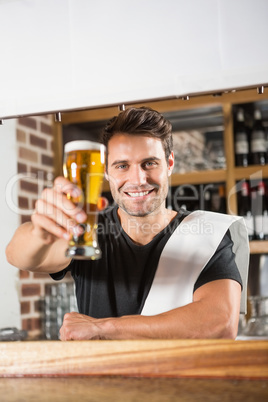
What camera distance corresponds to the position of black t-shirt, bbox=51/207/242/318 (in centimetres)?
134

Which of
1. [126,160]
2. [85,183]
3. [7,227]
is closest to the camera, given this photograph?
[85,183]

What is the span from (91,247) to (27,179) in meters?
0.69

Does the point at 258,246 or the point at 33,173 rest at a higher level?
the point at 33,173

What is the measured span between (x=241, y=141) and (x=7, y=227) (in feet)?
3.23

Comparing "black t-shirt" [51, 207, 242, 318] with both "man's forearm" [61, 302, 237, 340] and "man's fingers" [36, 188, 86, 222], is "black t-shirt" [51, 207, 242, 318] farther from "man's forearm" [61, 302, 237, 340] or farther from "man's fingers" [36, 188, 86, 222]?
"man's fingers" [36, 188, 86, 222]

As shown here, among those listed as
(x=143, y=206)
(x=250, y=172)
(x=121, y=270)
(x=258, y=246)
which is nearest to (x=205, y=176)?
(x=250, y=172)

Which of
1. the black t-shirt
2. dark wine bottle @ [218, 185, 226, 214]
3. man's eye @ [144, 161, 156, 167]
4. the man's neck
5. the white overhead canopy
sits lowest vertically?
the black t-shirt

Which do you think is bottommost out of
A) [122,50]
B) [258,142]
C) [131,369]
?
[131,369]

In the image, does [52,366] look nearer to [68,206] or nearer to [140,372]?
[140,372]

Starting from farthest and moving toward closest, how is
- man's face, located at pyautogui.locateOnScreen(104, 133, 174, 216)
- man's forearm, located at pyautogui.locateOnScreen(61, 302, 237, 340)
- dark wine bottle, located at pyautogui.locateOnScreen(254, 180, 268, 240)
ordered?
dark wine bottle, located at pyautogui.locateOnScreen(254, 180, 268, 240)
man's face, located at pyautogui.locateOnScreen(104, 133, 174, 216)
man's forearm, located at pyautogui.locateOnScreen(61, 302, 237, 340)

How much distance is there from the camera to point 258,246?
5.33 ft

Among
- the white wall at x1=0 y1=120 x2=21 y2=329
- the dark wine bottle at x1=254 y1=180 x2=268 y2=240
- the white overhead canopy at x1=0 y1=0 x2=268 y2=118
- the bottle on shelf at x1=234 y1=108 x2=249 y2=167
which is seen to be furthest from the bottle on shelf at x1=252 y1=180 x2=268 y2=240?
the white wall at x1=0 y1=120 x2=21 y2=329

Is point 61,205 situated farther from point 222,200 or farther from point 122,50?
point 222,200

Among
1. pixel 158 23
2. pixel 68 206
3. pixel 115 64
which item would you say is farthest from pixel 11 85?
pixel 68 206
